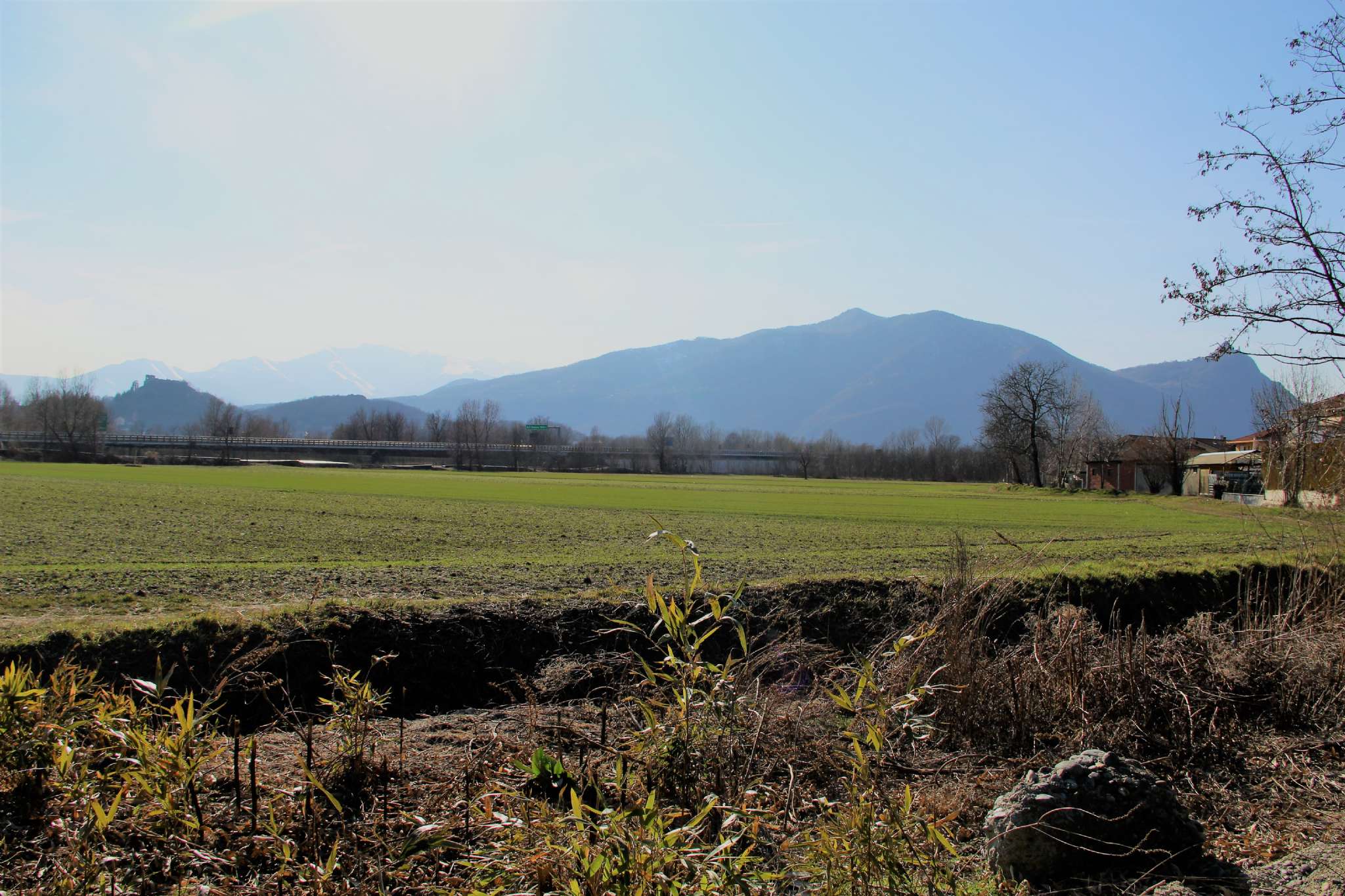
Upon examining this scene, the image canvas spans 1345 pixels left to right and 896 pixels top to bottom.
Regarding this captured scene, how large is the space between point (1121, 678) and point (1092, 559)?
11.5 m

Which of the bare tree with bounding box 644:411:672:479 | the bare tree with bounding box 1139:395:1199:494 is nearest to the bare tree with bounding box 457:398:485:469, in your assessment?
the bare tree with bounding box 644:411:672:479

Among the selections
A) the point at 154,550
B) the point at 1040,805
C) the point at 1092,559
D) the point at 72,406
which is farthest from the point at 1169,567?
the point at 72,406

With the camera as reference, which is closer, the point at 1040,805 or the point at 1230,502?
the point at 1040,805

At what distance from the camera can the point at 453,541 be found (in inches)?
824

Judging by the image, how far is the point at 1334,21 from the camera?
8.34 meters

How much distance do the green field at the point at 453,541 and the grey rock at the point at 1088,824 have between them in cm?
222

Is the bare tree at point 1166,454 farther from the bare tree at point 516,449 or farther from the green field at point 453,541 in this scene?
the bare tree at point 516,449

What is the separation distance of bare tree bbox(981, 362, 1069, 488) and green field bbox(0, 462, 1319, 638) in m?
41.0

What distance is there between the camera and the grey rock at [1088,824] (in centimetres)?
475

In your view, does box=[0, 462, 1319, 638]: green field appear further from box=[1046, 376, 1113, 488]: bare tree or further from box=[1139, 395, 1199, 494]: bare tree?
box=[1046, 376, 1113, 488]: bare tree

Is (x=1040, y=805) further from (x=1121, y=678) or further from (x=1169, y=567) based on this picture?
(x=1169, y=567)

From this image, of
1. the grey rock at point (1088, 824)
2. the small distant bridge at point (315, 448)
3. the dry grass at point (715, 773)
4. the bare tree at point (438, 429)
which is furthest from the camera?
the bare tree at point (438, 429)

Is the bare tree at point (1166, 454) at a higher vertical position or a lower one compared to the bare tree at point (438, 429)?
lower

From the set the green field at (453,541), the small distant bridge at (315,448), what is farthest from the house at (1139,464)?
the small distant bridge at (315,448)
